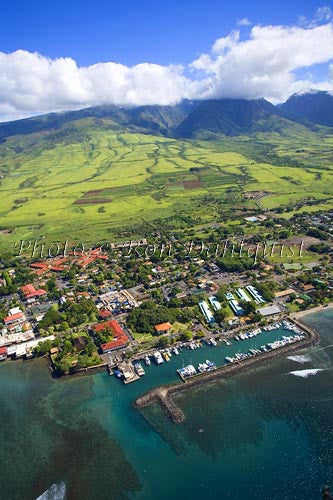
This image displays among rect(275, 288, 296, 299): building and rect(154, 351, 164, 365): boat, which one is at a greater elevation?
rect(275, 288, 296, 299): building

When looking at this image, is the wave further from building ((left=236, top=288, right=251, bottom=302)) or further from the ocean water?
building ((left=236, top=288, right=251, bottom=302))

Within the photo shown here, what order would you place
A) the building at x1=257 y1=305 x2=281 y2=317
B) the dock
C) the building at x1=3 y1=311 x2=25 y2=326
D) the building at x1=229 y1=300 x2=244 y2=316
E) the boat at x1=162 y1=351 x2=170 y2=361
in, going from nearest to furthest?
the dock
the boat at x1=162 y1=351 x2=170 y2=361
the building at x1=257 y1=305 x2=281 y2=317
the building at x1=229 y1=300 x2=244 y2=316
the building at x1=3 y1=311 x2=25 y2=326

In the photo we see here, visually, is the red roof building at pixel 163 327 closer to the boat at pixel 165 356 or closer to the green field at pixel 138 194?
the boat at pixel 165 356

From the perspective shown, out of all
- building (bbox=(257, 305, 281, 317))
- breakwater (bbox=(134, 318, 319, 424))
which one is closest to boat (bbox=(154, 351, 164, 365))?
breakwater (bbox=(134, 318, 319, 424))

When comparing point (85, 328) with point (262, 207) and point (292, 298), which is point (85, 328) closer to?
point (292, 298)

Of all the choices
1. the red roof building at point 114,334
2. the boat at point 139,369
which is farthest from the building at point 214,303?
the boat at point 139,369
